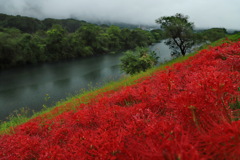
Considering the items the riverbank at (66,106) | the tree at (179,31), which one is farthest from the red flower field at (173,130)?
the tree at (179,31)

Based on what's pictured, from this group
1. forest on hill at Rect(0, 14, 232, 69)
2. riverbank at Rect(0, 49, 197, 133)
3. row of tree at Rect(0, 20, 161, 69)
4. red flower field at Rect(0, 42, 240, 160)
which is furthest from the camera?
row of tree at Rect(0, 20, 161, 69)

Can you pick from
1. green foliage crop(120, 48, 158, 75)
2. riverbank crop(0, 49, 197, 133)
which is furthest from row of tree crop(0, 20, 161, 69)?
riverbank crop(0, 49, 197, 133)

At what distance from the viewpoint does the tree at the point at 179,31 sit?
21188mm

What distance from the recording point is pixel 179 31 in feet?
70.2

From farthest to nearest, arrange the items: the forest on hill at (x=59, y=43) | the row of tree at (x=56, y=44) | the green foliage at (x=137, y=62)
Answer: the row of tree at (x=56, y=44)
the forest on hill at (x=59, y=43)
the green foliage at (x=137, y=62)

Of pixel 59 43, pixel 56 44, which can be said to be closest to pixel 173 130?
pixel 56 44

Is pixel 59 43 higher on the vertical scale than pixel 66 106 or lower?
higher

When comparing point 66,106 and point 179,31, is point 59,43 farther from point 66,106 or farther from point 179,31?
point 66,106

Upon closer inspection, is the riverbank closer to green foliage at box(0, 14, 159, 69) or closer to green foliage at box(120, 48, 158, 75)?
green foliage at box(120, 48, 158, 75)

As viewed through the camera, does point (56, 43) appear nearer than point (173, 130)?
No

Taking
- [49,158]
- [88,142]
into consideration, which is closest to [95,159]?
[88,142]

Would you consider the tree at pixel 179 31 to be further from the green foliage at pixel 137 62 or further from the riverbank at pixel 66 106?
the riverbank at pixel 66 106

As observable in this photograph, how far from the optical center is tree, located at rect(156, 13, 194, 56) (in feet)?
69.5

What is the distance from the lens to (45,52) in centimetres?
4462
